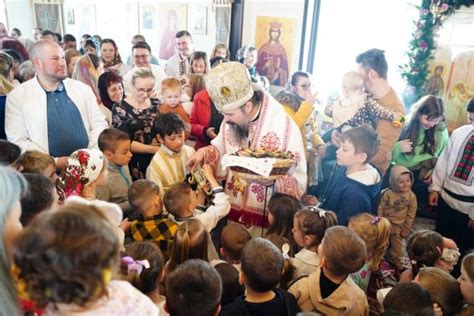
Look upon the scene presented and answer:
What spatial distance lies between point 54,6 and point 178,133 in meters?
9.32

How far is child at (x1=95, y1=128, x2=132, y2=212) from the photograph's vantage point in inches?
105

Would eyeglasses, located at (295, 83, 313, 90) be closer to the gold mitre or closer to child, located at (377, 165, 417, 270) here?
child, located at (377, 165, 417, 270)

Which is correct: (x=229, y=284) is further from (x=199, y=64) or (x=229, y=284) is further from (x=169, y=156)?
(x=199, y=64)

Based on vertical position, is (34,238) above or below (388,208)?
above

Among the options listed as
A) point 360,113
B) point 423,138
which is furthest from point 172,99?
point 423,138

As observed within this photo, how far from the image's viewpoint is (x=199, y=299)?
4.91 ft

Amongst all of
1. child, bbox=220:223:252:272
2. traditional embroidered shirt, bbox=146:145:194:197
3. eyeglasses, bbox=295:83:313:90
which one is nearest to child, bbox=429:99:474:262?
eyeglasses, bbox=295:83:313:90

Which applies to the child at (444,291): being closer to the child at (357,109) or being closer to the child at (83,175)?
the child at (357,109)

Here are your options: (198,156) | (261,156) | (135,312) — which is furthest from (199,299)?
(198,156)

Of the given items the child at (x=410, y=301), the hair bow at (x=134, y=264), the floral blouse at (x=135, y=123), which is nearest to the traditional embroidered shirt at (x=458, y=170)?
the child at (x=410, y=301)

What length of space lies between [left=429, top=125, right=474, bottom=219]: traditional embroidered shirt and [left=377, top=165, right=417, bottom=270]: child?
0.90 feet

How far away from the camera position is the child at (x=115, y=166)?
8.77 ft

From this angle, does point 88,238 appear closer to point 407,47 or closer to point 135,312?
point 135,312

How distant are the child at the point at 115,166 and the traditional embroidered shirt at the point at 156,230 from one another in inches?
18.7
